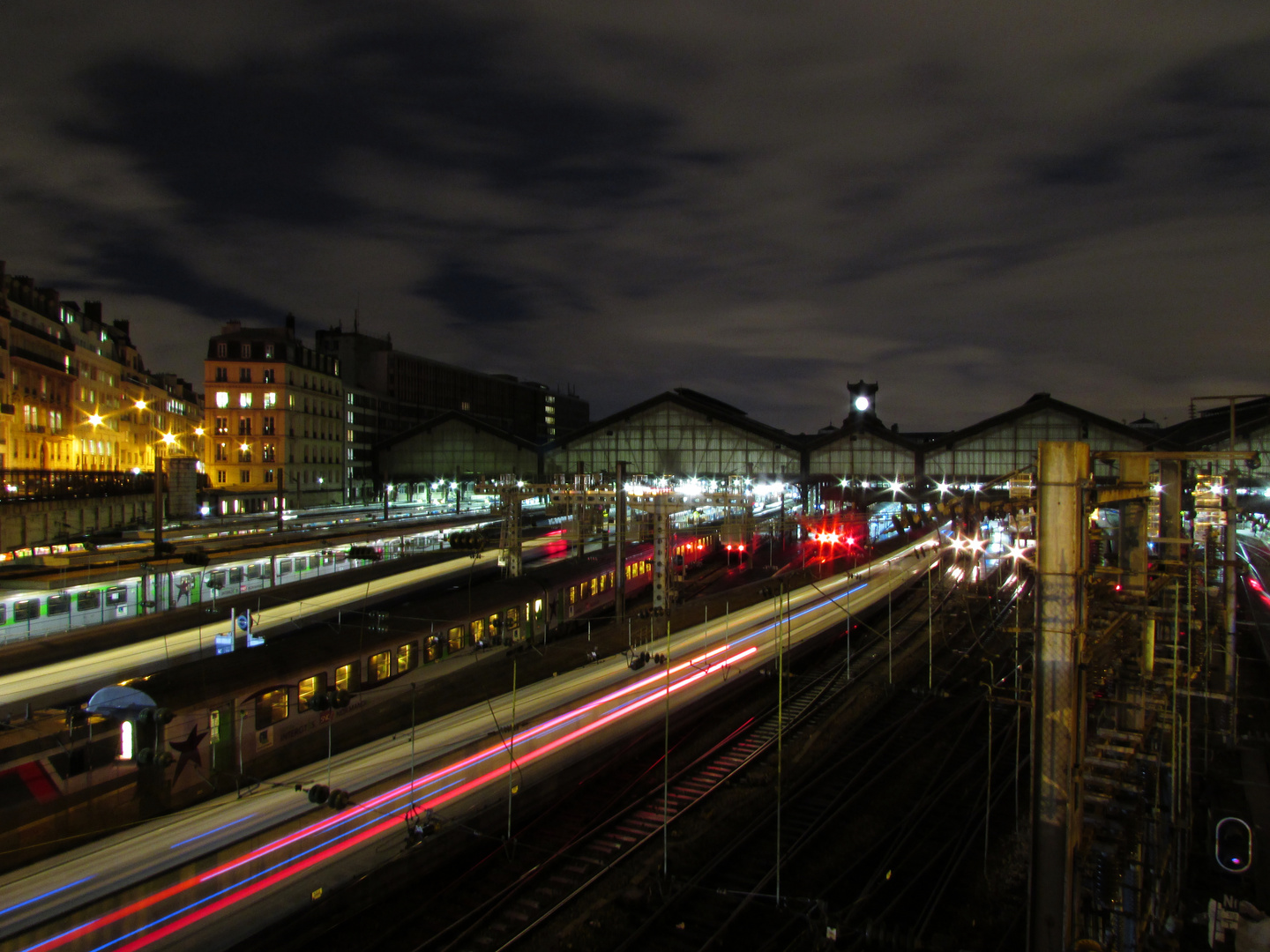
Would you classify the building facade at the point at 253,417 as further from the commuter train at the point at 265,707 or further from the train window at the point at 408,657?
the train window at the point at 408,657

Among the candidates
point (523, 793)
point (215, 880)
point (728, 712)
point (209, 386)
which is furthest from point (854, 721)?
point (209, 386)

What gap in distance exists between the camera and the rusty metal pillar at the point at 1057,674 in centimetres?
651

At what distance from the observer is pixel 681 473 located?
2245 inches

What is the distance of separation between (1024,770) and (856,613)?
11657mm

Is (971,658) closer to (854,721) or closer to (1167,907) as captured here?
(854,721)

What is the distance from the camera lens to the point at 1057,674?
258 inches

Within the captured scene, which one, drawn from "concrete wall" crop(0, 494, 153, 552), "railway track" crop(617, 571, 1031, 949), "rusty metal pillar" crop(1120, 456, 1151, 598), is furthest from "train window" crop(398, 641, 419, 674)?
"concrete wall" crop(0, 494, 153, 552)

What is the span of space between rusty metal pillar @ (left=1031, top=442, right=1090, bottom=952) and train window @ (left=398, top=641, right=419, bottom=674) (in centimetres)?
1376

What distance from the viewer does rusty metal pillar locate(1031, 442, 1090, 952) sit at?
6.51 metres

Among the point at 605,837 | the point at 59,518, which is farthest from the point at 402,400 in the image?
the point at 605,837

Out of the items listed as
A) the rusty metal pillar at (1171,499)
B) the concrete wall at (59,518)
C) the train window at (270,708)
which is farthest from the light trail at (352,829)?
the concrete wall at (59,518)

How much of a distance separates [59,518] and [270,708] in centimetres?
2341

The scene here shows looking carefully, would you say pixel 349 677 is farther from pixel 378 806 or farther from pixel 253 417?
pixel 253 417

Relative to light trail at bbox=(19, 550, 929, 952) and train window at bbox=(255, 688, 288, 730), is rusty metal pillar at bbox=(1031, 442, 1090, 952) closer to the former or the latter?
light trail at bbox=(19, 550, 929, 952)
